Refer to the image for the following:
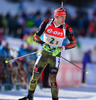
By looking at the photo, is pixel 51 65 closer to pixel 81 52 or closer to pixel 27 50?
pixel 27 50

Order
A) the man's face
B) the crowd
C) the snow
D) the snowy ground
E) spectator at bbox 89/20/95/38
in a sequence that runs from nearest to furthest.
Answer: the man's face < the snowy ground < the crowd < spectator at bbox 89/20/95/38 < the snow

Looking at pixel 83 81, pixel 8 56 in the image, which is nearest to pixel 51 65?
pixel 8 56

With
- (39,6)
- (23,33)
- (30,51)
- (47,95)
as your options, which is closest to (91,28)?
(23,33)

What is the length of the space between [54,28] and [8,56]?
2.77 metres

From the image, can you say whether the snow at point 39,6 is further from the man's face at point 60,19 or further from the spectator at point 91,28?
the man's face at point 60,19

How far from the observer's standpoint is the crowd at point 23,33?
6.45 metres

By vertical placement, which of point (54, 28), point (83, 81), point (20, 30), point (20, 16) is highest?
point (20, 16)

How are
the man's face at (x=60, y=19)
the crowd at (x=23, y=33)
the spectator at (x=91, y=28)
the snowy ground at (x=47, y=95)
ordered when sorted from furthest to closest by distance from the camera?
the spectator at (x=91, y=28)
the crowd at (x=23, y=33)
the snowy ground at (x=47, y=95)
the man's face at (x=60, y=19)

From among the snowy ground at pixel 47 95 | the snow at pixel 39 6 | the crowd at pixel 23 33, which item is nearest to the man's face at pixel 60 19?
the snowy ground at pixel 47 95

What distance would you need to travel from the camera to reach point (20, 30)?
13.5 meters

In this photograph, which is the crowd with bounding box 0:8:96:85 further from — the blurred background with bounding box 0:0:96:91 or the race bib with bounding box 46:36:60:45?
the race bib with bounding box 46:36:60:45

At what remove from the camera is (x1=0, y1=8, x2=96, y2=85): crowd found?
645cm

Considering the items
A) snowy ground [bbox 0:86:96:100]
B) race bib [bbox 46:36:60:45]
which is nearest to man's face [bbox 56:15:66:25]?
race bib [bbox 46:36:60:45]

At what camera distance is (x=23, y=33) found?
13594mm
